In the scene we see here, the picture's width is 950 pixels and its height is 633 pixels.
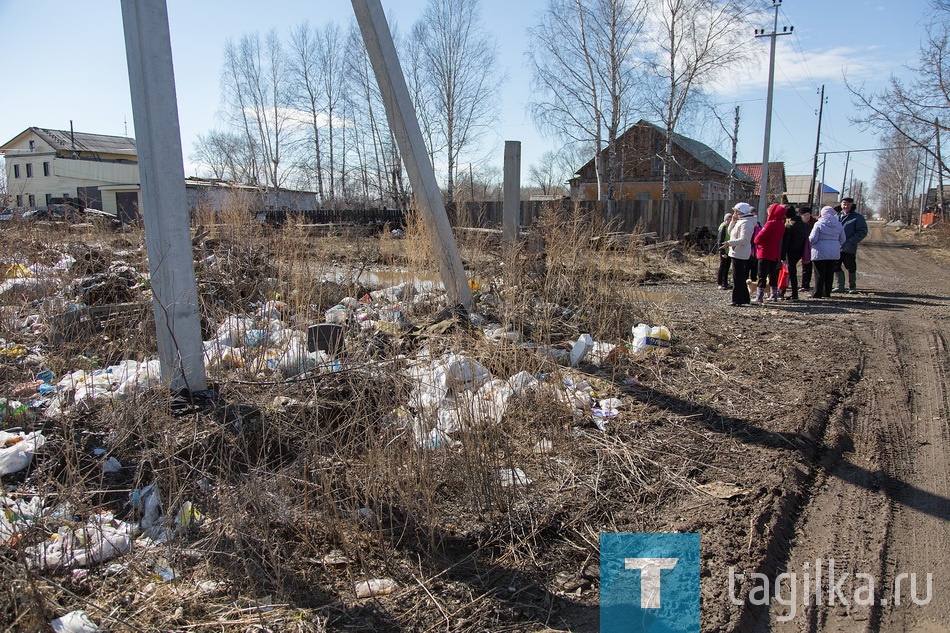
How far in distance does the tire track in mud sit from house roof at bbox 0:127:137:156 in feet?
193

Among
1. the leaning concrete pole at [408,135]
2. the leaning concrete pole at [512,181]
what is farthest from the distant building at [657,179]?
the leaning concrete pole at [408,135]

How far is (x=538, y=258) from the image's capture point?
732 centimetres

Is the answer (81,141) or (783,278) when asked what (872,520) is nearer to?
(783,278)

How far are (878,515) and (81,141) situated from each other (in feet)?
212

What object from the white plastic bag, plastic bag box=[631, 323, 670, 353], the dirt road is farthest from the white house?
the dirt road

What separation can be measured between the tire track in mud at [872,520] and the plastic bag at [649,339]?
1.62 m

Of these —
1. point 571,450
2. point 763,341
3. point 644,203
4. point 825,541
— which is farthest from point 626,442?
point 644,203

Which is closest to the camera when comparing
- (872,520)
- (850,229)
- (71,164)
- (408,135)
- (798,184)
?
(872,520)

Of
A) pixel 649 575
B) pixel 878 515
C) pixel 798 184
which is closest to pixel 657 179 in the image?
pixel 878 515

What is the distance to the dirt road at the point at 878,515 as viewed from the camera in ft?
7.02

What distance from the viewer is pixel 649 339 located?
5676 mm

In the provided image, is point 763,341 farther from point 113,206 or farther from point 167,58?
point 113,206

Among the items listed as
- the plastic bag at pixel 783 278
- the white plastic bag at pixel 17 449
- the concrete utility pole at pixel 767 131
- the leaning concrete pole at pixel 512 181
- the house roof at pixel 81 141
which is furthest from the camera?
the house roof at pixel 81 141

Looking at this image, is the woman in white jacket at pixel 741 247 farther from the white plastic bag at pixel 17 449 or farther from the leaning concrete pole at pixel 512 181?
the white plastic bag at pixel 17 449
